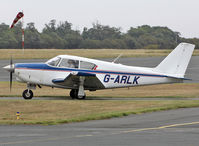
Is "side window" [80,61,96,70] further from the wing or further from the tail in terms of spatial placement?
the tail

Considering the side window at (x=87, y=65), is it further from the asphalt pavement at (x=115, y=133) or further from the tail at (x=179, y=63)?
the asphalt pavement at (x=115, y=133)

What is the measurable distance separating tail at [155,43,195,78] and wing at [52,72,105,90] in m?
3.34

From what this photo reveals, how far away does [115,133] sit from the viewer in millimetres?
12133

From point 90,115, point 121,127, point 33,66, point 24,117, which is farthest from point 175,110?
point 33,66

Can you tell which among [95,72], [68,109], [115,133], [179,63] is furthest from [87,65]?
[115,133]

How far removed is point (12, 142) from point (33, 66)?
1121cm

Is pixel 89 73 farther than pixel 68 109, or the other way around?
pixel 89 73

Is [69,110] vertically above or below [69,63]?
below

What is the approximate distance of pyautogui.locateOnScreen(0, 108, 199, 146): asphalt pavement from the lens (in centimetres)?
1079

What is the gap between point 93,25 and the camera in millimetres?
121438

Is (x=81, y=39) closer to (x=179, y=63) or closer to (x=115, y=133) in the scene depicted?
(x=179, y=63)

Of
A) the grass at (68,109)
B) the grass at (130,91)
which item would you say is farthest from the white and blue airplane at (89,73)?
the grass at (68,109)

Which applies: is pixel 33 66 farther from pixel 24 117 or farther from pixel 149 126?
pixel 149 126

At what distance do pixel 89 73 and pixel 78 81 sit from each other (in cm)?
68
